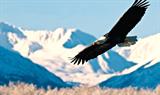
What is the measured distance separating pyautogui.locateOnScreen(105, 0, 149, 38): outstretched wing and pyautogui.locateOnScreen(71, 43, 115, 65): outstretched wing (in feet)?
1.69

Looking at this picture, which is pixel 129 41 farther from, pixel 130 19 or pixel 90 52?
pixel 90 52

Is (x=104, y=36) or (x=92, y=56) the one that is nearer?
(x=104, y=36)

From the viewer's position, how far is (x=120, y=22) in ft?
65.2

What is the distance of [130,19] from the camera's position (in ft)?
64.5

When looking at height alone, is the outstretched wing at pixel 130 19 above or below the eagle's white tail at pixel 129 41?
above

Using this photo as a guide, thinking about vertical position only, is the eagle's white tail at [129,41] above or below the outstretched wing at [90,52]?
below

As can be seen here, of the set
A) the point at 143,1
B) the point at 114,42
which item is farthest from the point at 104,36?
the point at 143,1

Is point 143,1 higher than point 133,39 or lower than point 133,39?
higher

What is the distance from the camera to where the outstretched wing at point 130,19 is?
769 inches

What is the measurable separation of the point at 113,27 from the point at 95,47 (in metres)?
1.01

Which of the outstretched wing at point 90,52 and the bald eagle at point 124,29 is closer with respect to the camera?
the bald eagle at point 124,29

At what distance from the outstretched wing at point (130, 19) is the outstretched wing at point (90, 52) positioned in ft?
1.69

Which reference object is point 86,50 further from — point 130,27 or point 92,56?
point 130,27

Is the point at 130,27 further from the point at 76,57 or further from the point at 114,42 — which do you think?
the point at 76,57
